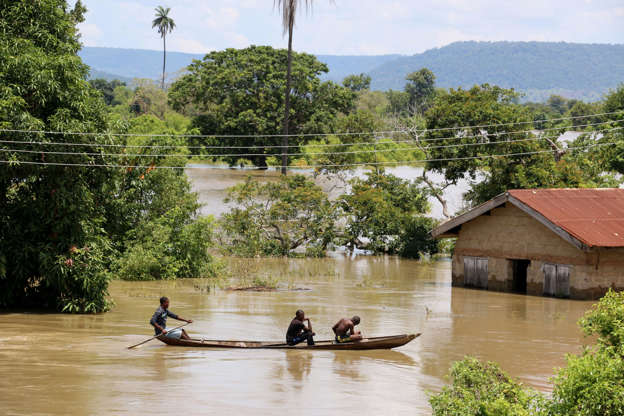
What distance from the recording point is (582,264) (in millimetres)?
28000

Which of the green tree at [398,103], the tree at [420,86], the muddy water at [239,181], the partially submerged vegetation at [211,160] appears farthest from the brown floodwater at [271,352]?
the tree at [420,86]

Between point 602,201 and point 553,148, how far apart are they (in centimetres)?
1156

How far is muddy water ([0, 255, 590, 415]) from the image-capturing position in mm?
14703

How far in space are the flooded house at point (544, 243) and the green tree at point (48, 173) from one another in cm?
1400

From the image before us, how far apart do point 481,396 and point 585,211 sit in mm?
20977

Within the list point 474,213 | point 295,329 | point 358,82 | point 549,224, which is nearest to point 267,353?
point 295,329

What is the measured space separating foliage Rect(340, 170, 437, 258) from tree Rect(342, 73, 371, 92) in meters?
65.2

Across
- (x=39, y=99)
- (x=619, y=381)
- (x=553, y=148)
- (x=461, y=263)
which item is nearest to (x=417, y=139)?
(x=553, y=148)

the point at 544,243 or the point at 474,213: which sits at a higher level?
the point at 474,213

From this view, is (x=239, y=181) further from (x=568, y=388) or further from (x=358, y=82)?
(x=358, y=82)

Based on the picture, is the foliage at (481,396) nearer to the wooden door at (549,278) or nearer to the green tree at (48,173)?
the green tree at (48,173)

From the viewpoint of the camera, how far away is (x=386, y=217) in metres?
43.3

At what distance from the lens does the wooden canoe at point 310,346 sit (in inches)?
740

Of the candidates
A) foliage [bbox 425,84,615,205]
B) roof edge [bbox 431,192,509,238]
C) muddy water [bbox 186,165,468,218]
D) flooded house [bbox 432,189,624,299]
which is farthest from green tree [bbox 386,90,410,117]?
flooded house [bbox 432,189,624,299]
